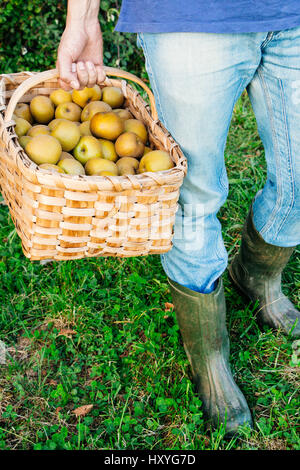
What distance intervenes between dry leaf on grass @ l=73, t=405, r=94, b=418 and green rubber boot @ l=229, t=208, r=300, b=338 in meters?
0.82

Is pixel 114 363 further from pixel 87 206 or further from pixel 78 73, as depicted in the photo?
pixel 78 73

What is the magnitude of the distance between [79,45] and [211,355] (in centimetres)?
114

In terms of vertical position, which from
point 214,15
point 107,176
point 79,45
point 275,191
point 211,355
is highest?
point 214,15

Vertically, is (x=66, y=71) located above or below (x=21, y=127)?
above

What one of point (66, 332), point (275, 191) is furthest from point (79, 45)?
point (66, 332)

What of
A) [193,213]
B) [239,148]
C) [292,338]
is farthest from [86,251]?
[239,148]

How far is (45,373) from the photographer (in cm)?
189

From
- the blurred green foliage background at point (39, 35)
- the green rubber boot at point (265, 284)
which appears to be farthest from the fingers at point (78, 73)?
the blurred green foliage background at point (39, 35)

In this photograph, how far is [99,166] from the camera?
154 centimetres

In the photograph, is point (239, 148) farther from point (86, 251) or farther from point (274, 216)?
point (86, 251)

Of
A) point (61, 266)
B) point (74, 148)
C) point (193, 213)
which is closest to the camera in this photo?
point (193, 213)

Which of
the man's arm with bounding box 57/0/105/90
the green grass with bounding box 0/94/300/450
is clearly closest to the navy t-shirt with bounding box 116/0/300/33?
the man's arm with bounding box 57/0/105/90

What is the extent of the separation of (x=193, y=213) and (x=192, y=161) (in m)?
0.17

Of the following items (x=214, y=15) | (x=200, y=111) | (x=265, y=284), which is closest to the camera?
(x=214, y=15)
